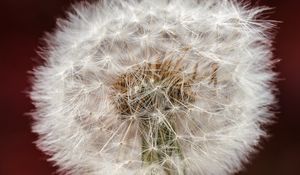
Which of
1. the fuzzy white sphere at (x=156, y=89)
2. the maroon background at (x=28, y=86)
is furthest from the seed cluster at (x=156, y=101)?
the maroon background at (x=28, y=86)

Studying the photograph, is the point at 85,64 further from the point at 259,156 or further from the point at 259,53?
the point at 259,156

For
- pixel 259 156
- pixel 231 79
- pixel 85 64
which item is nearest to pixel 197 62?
pixel 231 79

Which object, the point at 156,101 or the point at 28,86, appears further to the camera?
the point at 28,86

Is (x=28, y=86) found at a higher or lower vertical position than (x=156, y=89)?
higher

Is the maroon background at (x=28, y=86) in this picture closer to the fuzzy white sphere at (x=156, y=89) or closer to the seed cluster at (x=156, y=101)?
the fuzzy white sphere at (x=156, y=89)

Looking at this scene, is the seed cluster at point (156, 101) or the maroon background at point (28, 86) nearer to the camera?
the seed cluster at point (156, 101)

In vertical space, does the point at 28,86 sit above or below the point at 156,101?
above

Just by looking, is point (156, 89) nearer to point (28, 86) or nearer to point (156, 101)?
point (156, 101)

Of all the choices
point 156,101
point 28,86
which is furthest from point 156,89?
point 28,86

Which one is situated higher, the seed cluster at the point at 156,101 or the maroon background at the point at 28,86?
the maroon background at the point at 28,86
